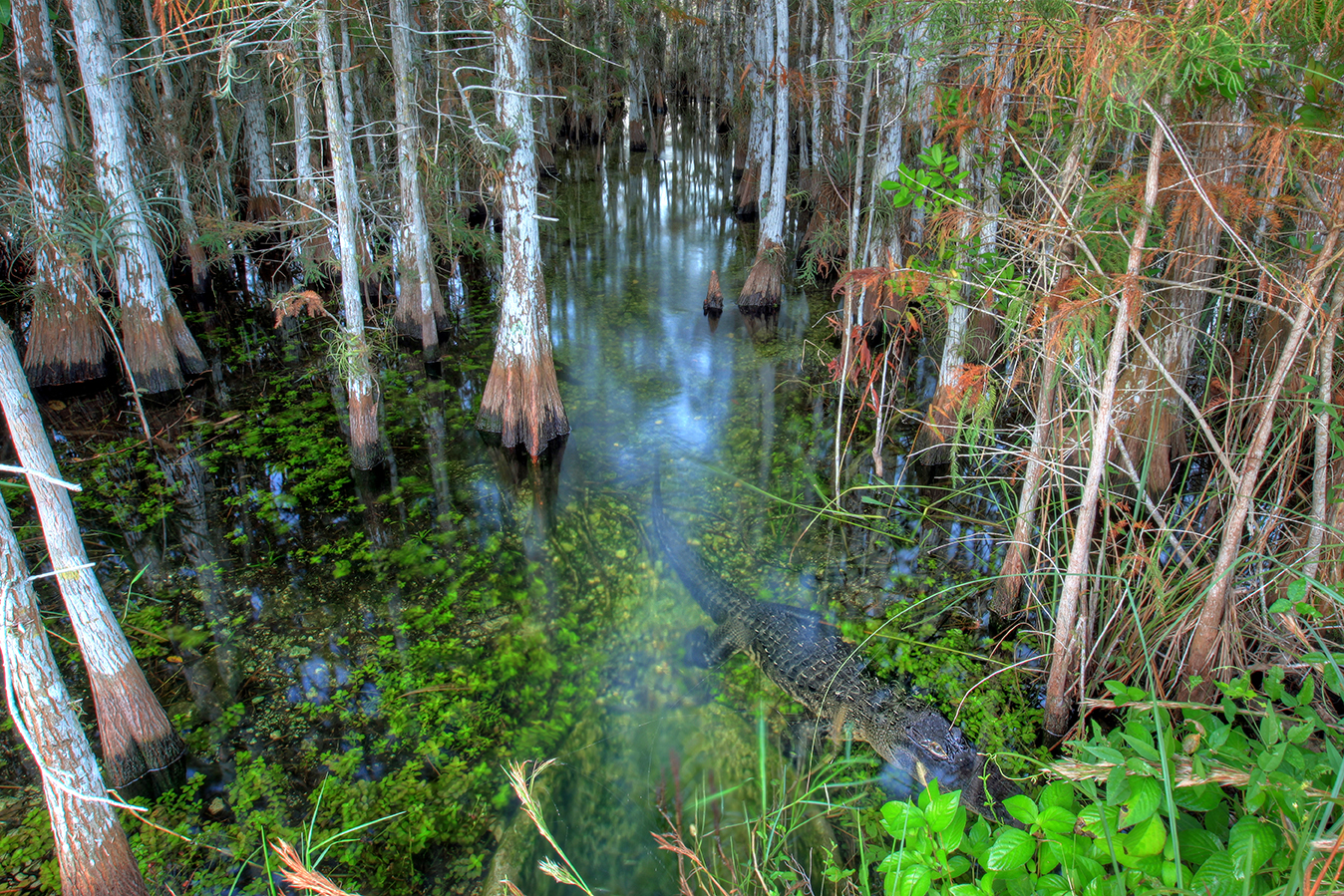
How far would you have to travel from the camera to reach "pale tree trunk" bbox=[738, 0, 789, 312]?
884cm

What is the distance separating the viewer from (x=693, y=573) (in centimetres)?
515

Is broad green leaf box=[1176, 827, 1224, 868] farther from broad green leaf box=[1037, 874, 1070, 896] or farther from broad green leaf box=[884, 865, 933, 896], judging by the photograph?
broad green leaf box=[884, 865, 933, 896]

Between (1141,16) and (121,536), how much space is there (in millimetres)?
6758

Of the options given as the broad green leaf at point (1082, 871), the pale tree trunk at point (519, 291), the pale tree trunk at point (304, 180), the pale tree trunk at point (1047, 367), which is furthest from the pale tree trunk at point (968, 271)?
the pale tree trunk at point (304, 180)

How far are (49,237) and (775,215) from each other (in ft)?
26.6

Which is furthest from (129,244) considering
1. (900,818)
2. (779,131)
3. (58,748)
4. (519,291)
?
(900,818)

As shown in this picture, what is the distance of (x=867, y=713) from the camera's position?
3.73m

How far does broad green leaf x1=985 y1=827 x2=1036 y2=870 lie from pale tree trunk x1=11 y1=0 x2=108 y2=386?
25.3ft

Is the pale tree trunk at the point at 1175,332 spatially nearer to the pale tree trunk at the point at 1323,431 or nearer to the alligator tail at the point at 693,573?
the pale tree trunk at the point at 1323,431

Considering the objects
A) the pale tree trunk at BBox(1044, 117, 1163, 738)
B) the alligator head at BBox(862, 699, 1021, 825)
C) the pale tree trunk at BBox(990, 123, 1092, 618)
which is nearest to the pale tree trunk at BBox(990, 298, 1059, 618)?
the pale tree trunk at BBox(990, 123, 1092, 618)

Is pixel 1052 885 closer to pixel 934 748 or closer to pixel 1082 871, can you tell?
pixel 1082 871

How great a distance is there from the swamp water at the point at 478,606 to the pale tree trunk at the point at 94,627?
0.26 m

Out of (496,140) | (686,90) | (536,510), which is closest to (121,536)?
(536,510)

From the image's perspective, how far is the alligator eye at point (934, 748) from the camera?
3.45 m
